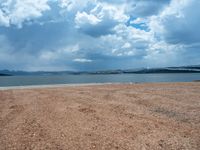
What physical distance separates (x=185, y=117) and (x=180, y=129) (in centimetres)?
203

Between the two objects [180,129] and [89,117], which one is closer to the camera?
[180,129]

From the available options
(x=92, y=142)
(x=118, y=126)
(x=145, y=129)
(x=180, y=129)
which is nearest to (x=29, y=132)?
(x=92, y=142)

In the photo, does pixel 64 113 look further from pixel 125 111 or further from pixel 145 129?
pixel 145 129

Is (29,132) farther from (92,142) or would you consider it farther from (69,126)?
(92,142)

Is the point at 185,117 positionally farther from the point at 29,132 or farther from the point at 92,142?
the point at 29,132

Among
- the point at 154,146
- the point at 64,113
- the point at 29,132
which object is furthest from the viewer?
the point at 64,113

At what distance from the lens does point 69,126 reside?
25.6ft

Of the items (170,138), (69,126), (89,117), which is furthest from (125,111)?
(170,138)

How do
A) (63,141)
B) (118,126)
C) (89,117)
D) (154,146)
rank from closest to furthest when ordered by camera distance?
(154,146) → (63,141) → (118,126) → (89,117)

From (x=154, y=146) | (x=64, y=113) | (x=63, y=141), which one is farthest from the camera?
(x=64, y=113)

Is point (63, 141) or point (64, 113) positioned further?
point (64, 113)

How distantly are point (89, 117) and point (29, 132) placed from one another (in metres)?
2.71

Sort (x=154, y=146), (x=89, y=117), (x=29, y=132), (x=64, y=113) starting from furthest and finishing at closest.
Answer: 1. (x=64, y=113)
2. (x=89, y=117)
3. (x=29, y=132)
4. (x=154, y=146)

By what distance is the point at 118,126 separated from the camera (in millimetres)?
7672
